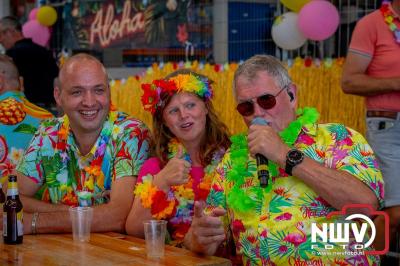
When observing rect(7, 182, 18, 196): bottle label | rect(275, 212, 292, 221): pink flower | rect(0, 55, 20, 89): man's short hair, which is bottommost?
rect(275, 212, 292, 221): pink flower

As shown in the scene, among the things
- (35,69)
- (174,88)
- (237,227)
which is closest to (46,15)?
(35,69)

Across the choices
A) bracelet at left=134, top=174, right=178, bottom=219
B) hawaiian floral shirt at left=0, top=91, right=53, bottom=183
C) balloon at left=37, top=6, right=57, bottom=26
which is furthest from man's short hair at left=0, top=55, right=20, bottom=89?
balloon at left=37, top=6, right=57, bottom=26

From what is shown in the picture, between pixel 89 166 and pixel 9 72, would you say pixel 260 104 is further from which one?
pixel 9 72

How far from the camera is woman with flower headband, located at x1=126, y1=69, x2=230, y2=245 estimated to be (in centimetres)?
307

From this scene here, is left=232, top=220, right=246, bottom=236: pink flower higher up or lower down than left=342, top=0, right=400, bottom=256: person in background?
lower down

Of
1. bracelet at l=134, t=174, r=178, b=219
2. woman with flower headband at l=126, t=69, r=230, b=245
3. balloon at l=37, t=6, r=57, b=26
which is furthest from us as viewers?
balloon at l=37, t=6, r=57, b=26

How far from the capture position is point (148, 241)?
7.95ft

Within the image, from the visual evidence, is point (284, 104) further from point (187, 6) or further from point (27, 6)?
point (27, 6)

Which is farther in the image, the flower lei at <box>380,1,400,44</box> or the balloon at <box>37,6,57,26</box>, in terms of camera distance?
the balloon at <box>37,6,57,26</box>

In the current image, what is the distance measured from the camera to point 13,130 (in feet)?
13.4

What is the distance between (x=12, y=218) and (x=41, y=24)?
6.18 metres

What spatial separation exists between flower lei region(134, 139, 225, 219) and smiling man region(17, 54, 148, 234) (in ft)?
0.60

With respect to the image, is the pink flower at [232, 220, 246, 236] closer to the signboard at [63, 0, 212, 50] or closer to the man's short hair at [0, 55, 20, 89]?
the man's short hair at [0, 55, 20, 89]

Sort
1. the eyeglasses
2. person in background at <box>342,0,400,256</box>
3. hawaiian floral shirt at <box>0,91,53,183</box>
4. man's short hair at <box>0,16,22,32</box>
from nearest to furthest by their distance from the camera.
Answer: the eyeglasses
person in background at <box>342,0,400,256</box>
hawaiian floral shirt at <box>0,91,53,183</box>
man's short hair at <box>0,16,22,32</box>
